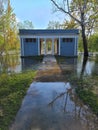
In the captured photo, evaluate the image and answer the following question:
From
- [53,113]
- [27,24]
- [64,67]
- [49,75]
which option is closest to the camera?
[53,113]

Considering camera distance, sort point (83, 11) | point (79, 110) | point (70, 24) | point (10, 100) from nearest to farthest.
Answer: point (79, 110) < point (10, 100) < point (83, 11) < point (70, 24)

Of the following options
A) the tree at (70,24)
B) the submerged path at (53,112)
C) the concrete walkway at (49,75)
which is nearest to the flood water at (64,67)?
the concrete walkway at (49,75)

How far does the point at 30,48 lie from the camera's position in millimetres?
22625

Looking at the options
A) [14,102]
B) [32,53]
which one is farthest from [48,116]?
[32,53]

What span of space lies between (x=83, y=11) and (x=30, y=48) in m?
7.28

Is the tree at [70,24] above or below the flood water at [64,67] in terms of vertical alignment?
above

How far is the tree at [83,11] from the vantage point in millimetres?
22469

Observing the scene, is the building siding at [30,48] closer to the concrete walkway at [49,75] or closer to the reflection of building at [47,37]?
the reflection of building at [47,37]

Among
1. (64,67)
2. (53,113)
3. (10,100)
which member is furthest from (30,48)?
(53,113)

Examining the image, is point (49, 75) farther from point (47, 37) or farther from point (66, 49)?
point (47, 37)

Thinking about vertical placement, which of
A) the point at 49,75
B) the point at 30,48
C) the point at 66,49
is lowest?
the point at 49,75

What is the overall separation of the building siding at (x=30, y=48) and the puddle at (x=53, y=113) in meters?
16.5

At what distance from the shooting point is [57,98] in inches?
220

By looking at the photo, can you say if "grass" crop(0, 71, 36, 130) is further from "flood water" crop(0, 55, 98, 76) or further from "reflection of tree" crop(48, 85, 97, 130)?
"flood water" crop(0, 55, 98, 76)
